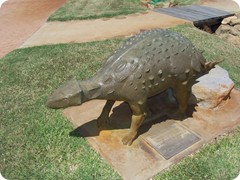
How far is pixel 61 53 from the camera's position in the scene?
8234 millimetres

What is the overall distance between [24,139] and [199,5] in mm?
11273

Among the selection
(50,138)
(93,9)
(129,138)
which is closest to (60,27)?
(93,9)

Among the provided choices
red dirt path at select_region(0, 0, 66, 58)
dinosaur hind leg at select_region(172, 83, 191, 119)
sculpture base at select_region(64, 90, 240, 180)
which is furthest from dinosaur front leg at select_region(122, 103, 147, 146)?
red dirt path at select_region(0, 0, 66, 58)

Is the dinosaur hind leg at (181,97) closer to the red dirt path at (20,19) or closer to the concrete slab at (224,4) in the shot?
the red dirt path at (20,19)

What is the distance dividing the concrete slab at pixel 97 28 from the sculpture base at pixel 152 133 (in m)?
4.48

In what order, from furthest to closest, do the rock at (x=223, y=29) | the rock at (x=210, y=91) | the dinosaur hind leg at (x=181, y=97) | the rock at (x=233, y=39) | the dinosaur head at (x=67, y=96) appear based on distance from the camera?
the rock at (x=223, y=29)
the rock at (x=233, y=39)
the rock at (x=210, y=91)
the dinosaur hind leg at (x=181, y=97)
the dinosaur head at (x=67, y=96)

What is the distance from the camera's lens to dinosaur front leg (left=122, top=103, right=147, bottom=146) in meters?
4.31

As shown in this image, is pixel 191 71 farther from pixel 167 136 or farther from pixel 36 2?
pixel 36 2

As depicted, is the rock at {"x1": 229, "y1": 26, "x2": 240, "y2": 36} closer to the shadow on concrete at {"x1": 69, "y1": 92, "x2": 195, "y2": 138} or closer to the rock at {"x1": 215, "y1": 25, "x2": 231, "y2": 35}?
the rock at {"x1": 215, "y1": 25, "x2": 231, "y2": 35}

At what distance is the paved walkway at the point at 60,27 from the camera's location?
968 centimetres

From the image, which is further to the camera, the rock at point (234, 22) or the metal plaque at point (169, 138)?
the rock at point (234, 22)

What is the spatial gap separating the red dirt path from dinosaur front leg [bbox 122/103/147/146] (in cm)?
629

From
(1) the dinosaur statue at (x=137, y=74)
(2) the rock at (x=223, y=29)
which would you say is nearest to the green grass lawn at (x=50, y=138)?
(1) the dinosaur statue at (x=137, y=74)

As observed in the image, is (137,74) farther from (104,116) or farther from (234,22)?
(234,22)
